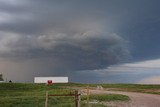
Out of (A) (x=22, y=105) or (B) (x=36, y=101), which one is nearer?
(A) (x=22, y=105)

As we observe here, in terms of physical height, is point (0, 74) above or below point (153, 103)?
above

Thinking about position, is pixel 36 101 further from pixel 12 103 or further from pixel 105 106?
pixel 105 106

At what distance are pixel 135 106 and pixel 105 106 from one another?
4.42 m

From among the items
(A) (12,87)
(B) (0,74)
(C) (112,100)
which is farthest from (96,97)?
(B) (0,74)

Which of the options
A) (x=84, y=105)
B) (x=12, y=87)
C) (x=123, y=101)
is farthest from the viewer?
(x=12, y=87)

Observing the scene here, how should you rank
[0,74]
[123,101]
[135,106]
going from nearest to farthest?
[135,106] < [123,101] < [0,74]

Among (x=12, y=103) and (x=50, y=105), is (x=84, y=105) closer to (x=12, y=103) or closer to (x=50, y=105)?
(x=50, y=105)

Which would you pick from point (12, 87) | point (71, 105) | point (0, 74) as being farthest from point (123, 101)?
point (0, 74)

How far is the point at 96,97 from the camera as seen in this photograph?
189 ft

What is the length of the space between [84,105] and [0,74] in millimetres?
84958

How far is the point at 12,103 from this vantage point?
51.9 m

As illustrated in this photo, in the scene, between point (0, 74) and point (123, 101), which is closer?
point (123, 101)

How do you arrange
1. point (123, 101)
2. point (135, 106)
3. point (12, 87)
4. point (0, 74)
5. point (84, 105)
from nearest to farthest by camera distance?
1. point (84, 105)
2. point (135, 106)
3. point (123, 101)
4. point (12, 87)
5. point (0, 74)

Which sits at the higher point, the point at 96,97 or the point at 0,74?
the point at 0,74
